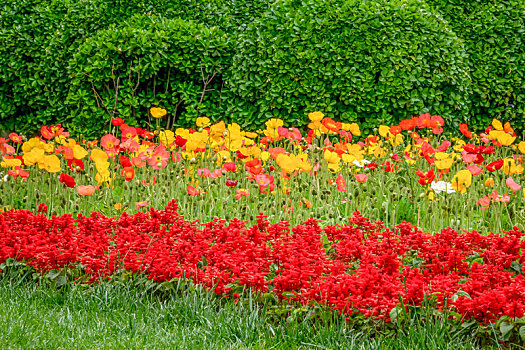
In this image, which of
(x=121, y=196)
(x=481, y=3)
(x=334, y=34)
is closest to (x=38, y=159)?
(x=121, y=196)

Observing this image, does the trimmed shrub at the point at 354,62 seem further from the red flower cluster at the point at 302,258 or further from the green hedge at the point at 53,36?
A: the red flower cluster at the point at 302,258

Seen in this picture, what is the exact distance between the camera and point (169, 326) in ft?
8.47

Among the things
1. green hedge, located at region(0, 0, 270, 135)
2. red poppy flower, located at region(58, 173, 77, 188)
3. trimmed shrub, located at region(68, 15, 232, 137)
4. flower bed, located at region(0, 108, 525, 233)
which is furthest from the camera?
green hedge, located at region(0, 0, 270, 135)

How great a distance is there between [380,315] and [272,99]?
401 centimetres

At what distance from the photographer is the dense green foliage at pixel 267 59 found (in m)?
6.05

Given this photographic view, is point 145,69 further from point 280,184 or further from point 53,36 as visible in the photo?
point 280,184

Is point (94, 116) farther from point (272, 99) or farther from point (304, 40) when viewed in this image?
point (304, 40)

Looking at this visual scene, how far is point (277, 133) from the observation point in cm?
484

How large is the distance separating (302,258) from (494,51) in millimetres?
5440

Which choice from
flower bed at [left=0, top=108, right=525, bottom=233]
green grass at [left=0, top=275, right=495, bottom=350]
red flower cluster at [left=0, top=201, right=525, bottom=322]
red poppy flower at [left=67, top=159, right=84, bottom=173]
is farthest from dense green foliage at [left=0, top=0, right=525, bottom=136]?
green grass at [left=0, top=275, right=495, bottom=350]

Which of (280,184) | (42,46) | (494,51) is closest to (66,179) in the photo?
(280,184)

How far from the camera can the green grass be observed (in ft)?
7.61

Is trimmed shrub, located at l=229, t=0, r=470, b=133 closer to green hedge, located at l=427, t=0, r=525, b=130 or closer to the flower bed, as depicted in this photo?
the flower bed

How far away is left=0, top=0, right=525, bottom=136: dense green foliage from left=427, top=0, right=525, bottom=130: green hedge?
0.05 ft
